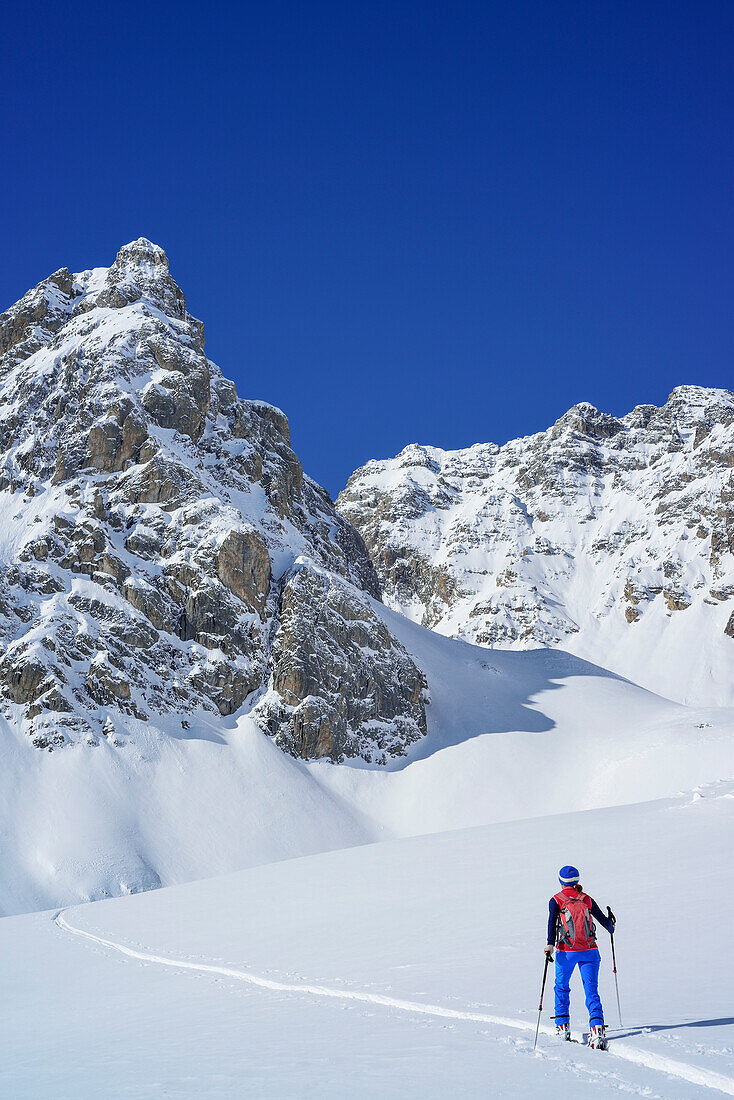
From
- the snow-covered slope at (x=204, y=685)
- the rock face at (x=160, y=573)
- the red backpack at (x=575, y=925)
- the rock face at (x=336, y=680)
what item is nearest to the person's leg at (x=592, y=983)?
the red backpack at (x=575, y=925)

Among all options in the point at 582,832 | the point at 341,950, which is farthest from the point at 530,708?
the point at 341,950

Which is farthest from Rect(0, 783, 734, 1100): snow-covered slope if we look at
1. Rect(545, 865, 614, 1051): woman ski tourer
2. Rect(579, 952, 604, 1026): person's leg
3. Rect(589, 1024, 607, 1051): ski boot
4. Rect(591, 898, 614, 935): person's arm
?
Rect(591, 898, 614, 935): person's arm

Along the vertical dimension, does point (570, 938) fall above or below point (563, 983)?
above

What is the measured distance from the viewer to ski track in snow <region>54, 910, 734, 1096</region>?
308 inches

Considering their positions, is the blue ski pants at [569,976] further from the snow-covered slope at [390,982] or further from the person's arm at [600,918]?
the snow-covered slope at [390,982]

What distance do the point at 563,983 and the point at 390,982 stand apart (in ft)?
15.1

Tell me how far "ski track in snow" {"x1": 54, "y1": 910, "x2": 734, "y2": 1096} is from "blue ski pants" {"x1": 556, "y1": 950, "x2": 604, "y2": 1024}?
12.1 inches

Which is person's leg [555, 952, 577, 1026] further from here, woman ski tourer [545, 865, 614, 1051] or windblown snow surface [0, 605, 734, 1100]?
windblown snow surface [0, 605, 734, 1100]

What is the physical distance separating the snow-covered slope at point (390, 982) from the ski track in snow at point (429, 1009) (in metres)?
0.04

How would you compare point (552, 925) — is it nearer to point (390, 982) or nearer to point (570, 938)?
point (570, 938)

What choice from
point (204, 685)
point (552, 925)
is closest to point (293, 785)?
point (204, 685)

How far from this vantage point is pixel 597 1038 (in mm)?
9086

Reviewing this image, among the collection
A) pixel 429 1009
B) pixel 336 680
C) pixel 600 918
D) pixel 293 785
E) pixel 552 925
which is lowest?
pixel 429 1009

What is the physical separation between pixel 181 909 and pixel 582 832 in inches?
521
